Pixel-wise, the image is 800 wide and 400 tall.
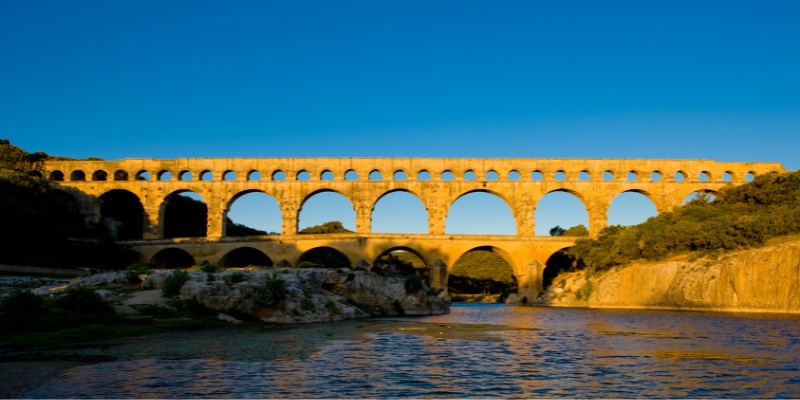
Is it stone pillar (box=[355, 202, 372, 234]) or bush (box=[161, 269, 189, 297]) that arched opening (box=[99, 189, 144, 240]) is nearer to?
stone pillar (box=[355, 202, 372, 234])

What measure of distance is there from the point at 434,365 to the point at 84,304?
465 inches

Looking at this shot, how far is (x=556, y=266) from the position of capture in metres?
62.4

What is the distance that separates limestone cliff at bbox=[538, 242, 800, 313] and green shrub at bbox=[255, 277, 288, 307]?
24.9 metres

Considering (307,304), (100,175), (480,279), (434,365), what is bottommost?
(480,279)

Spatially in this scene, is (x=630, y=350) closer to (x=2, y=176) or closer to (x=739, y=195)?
(x=739, y=195)

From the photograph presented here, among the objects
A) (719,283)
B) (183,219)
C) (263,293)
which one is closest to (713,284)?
(719,283)

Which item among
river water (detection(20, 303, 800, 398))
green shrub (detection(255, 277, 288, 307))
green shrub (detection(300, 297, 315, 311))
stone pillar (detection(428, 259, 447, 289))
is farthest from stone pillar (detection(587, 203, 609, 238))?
green shrub (detection(255, 277, 288, 307))

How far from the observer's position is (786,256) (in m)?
33.2

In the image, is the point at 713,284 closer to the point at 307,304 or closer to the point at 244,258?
the point at 307,304

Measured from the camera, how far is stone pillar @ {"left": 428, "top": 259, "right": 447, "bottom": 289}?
5481 cm

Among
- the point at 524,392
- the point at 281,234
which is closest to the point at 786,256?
the point at 524,392

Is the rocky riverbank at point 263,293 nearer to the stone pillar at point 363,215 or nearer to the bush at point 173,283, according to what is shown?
the bush at point 173,283

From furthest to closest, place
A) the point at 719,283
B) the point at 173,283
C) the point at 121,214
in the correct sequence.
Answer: the point at 121,214
the point at 719,283
the point at 173,283

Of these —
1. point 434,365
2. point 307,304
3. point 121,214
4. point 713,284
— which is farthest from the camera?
point 121,214
